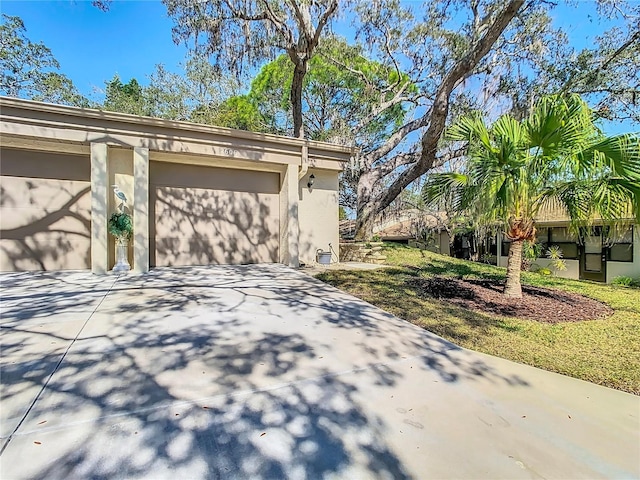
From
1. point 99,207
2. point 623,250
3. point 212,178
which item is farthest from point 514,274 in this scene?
point 623,250

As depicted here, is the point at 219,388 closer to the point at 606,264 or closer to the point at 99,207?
the point at 99,207

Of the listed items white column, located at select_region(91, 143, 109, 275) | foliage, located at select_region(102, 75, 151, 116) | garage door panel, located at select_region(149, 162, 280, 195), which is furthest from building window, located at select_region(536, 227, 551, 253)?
foliage, located at select_region(102, 75, 151, 116)

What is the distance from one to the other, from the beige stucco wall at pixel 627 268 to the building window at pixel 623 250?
15cm

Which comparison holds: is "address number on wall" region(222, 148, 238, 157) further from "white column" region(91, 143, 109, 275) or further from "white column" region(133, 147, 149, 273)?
"white column" region(91, 143, 109, 275)

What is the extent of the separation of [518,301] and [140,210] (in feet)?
24.9

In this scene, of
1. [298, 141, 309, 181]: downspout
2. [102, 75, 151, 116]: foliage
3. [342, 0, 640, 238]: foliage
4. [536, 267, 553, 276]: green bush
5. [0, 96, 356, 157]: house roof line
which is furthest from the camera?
[102, 75, 151, 116]: foliage

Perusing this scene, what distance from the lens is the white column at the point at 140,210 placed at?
673cm

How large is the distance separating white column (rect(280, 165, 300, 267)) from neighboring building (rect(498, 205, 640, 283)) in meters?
10.0

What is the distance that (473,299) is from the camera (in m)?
5.52

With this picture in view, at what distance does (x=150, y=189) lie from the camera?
7574 mm

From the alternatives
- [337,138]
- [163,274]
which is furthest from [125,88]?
[163,274]

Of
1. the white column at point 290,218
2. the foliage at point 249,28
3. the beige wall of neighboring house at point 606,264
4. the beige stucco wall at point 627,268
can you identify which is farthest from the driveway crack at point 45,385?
the beige stucco wall at point 627,268

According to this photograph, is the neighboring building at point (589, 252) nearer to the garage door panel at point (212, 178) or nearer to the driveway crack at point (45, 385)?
the garage door panel at point (212, 178)

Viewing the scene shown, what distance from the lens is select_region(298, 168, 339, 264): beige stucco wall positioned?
9109mm
